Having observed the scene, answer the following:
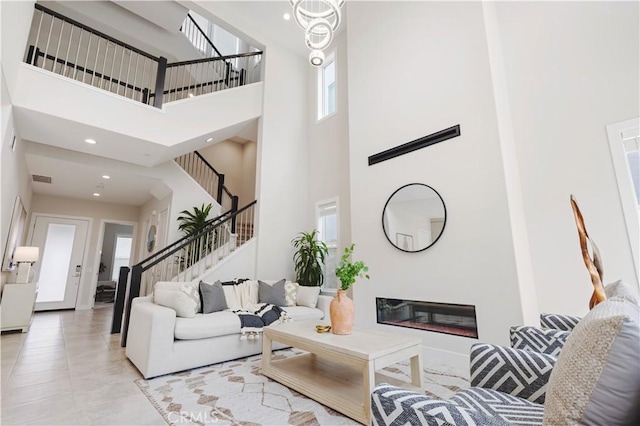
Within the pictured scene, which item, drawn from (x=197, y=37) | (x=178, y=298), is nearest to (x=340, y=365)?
(x=178, y=298)

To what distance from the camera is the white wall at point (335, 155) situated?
5.29 metres

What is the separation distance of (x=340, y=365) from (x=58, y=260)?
7.96 metres

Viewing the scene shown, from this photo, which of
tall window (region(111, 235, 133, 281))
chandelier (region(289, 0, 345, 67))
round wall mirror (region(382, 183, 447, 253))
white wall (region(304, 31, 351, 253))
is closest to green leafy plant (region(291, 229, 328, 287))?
white wall (region(304, 31, 351, 253))

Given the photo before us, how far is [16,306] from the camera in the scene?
4469 mm

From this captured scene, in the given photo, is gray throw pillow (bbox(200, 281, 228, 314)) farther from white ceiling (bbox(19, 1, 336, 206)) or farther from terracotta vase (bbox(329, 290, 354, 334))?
white ceiling (bbox(19, 1, 336, 206))

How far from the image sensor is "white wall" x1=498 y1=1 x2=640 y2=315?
9.07ft

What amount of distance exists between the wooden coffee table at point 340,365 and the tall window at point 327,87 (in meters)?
4.76

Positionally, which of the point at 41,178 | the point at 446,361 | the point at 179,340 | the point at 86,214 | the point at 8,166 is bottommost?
the point at 446,361

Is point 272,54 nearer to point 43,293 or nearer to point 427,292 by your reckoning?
point 427,292

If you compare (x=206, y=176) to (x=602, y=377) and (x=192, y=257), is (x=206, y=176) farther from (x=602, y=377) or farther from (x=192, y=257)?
(x=602, y=377)

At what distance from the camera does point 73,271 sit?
7242mm

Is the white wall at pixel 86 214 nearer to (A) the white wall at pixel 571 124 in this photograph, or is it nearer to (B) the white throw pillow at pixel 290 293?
(B) the white throw pillow at pixel 290 293

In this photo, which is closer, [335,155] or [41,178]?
[335,155]

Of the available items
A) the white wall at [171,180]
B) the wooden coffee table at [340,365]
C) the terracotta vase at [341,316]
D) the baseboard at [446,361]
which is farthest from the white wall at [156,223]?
the baseboard at [446,361]
